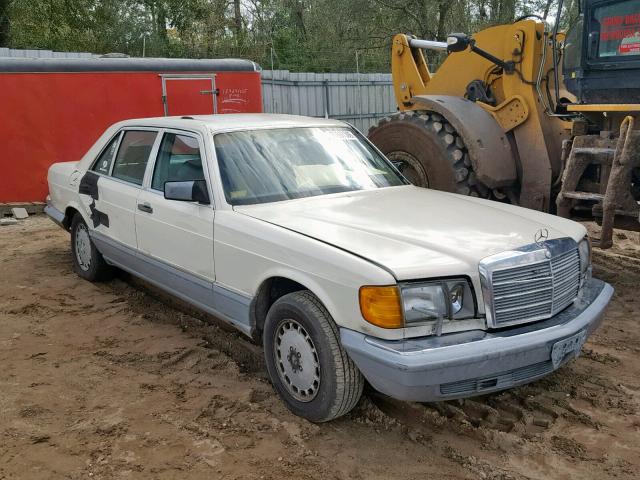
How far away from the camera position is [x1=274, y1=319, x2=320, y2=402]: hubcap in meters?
3.52

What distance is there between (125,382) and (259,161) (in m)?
1.66

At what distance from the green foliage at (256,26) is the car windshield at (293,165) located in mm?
13602

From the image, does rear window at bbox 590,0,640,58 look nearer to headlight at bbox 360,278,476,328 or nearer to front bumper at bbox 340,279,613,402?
front bumper at bbox 340,279,613,402

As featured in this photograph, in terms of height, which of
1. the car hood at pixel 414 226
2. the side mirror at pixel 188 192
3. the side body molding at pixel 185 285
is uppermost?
the side mirror at pixel 188 192

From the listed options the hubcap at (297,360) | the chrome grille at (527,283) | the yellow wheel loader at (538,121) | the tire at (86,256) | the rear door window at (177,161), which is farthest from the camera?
the tire at (86,256)

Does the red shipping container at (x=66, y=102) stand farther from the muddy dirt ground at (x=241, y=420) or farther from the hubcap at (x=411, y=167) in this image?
the muddy dirt ground at (x=241, y=420)

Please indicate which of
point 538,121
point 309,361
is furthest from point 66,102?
point 309,361

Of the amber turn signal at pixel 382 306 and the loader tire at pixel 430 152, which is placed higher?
the loader tire at pixel 430 152

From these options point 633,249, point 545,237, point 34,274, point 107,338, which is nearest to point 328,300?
point 545,237

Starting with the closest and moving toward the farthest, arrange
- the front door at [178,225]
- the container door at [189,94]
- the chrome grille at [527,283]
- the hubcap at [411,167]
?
the chrome grille at [527,283] < the front door at [178,225] < the hubcap at [411,167] < the container door at [189,94]

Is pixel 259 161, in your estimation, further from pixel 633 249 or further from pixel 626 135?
pixel 633 249

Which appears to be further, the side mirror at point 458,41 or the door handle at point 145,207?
the side mirror at point 458,41

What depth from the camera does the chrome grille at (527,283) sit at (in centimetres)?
328

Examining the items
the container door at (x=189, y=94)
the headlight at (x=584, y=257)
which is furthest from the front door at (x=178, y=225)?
the container door at (x=189, y=94)
